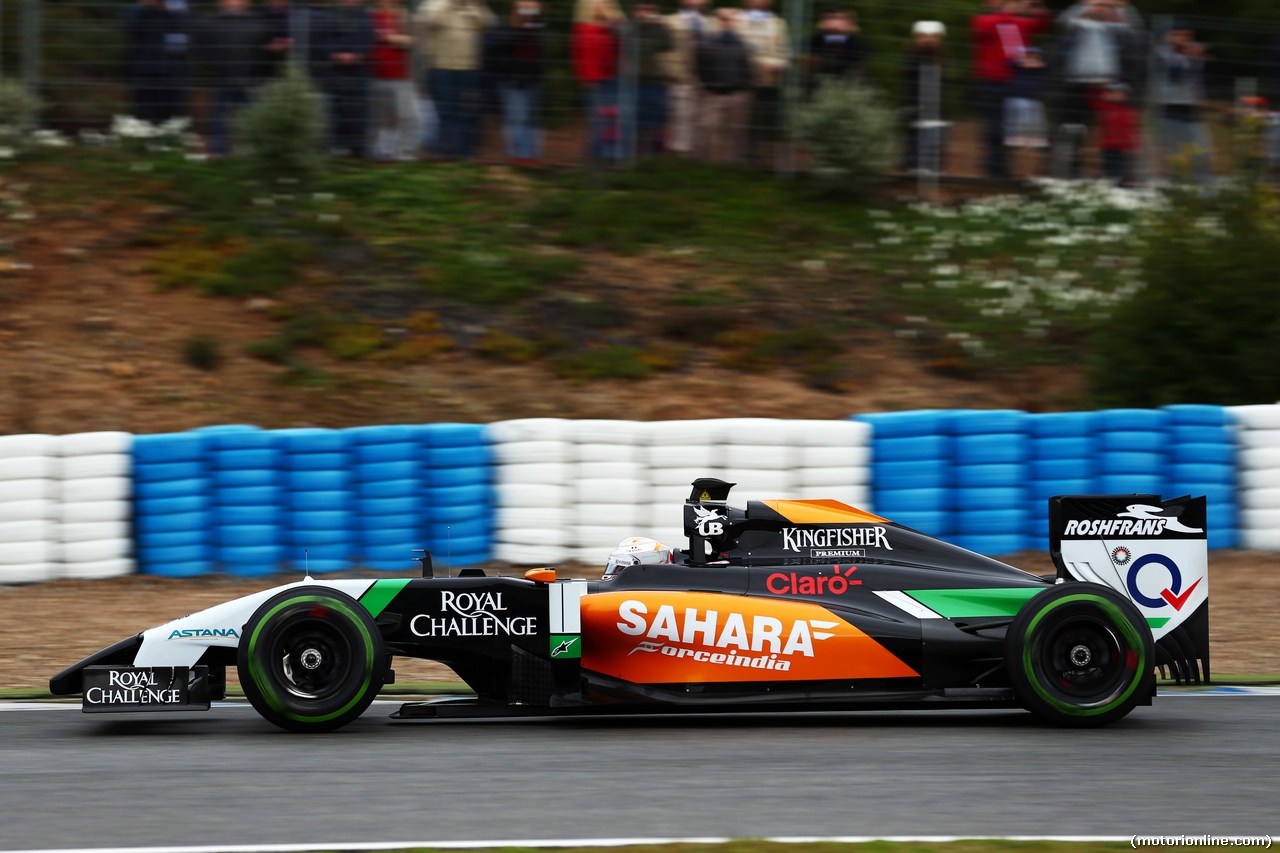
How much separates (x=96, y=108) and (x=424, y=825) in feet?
44.4

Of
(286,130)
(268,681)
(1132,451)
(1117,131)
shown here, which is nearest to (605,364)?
(286,130)

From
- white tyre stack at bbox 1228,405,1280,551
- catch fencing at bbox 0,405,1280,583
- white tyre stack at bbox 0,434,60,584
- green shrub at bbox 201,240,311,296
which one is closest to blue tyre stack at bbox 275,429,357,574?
catch fencing at bbox 0,405,1280,583

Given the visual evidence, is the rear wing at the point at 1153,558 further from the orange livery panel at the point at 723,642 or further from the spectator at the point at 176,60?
the spectator at the point at 176,60

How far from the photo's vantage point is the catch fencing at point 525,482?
10789 mm

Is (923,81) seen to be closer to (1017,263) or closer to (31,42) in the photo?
(1017,263)

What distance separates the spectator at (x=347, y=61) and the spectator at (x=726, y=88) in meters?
3.61

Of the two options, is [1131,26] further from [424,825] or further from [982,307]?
[424,825]

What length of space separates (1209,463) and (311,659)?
7628 mm

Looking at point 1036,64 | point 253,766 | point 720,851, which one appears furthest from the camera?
point 1036,64

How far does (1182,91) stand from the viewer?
15.1 m

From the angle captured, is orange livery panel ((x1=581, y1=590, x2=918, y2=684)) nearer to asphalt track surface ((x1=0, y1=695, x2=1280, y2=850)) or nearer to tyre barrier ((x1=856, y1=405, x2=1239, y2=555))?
asphalt track surface ((x1=0, y1=695, x2=1280, y2=850))

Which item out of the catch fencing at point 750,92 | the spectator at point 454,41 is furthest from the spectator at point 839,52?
the spectator at point 454,41

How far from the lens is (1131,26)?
1511 cm

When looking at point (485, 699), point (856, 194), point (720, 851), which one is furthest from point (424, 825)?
point (856, 194)
